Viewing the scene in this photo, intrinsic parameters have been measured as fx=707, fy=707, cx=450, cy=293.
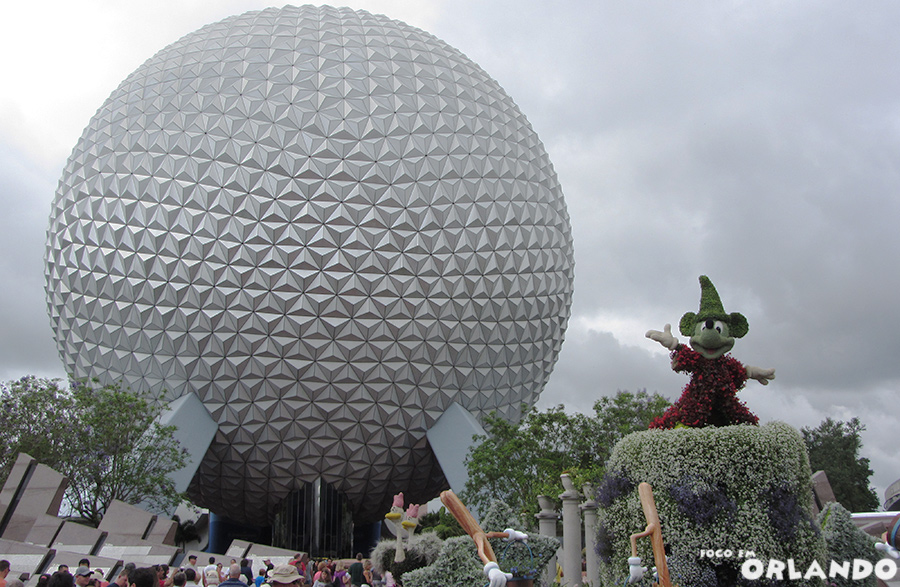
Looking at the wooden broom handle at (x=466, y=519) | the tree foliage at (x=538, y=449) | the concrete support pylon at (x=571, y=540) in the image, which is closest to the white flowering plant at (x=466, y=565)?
the wooden broom handle at (x=466, y=519)

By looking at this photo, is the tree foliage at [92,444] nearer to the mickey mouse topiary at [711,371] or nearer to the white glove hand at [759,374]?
the mickey mouse topiary at [711,371]

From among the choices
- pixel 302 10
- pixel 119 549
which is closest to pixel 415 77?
A: pixel 302 10

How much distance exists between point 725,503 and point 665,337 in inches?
116

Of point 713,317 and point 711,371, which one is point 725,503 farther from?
point 713,317

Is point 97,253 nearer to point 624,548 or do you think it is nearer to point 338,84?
point 338,84

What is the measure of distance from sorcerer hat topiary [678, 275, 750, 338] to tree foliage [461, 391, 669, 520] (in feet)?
35.1

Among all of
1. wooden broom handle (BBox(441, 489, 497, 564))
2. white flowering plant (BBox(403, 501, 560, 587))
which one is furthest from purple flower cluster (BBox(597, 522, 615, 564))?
wooden broom handle (BBox(441, 489, 497, 564))

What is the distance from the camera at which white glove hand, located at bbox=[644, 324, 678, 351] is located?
11719 millimetres

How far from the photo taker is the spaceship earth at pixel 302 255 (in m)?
21.7

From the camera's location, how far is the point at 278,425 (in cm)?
2267

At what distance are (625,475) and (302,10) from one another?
76.3 ft

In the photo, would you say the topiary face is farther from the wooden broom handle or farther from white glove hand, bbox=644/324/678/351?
the wooden broom handle

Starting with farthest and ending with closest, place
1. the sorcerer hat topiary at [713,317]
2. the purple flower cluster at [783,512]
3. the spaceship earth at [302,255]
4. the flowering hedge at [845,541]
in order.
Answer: the spaceship earth at [302,255]
the flowering hedge at [845,541]
the sorcerer hat topiary at [713,317]
the purple flower cluster at [783,512]

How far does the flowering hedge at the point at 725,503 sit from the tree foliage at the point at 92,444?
15.2 m
